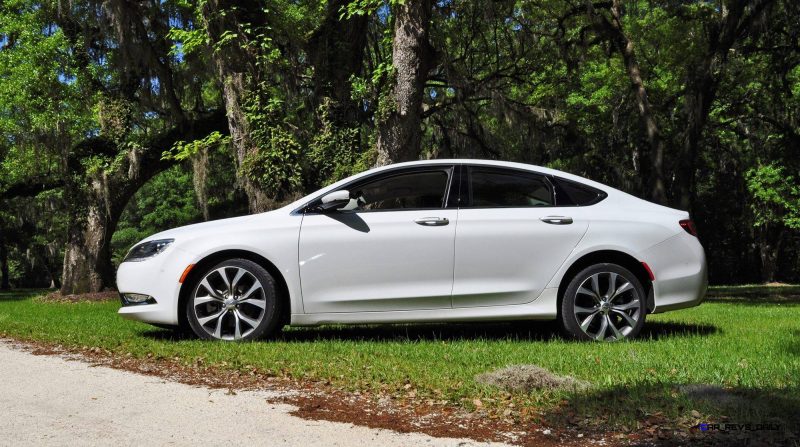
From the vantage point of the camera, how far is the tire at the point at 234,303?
732 centimetres

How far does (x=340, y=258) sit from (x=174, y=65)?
13.9m

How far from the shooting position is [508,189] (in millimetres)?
7664

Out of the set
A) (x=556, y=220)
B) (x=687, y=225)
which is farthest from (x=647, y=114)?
(x=556, y=220)

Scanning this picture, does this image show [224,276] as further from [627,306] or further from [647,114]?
[647,114]

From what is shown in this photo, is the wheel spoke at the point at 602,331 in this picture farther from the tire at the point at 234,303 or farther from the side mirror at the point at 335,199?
the tire at the point at 234,303

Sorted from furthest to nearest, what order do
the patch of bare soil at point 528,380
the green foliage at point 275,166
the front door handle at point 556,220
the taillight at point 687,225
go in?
the green foliage at point 275,166 < the taillight at point 687,225 < the front door handle at point 556,220 < the patch of bare soil at point 528,380

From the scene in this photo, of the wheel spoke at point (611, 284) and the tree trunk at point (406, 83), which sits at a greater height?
the tree trunk at point (406, 83)

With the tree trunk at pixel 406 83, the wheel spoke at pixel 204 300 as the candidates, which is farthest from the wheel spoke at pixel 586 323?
the tree trunk at pixel 406 83

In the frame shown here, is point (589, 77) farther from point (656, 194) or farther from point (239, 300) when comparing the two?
point (239, 300)

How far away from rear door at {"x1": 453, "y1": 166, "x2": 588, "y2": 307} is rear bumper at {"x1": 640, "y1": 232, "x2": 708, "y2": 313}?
746 mm

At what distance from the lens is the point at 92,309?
13.9 m

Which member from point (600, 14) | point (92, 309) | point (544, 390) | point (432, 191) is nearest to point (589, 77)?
point (600, 14)

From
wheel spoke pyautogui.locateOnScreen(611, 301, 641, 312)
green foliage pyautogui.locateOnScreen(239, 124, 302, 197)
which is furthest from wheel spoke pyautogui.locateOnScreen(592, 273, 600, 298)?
green foliage pyautogui.locateOnScreen(239, 124, 302, 197)

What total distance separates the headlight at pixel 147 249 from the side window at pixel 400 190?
1.84 metres
